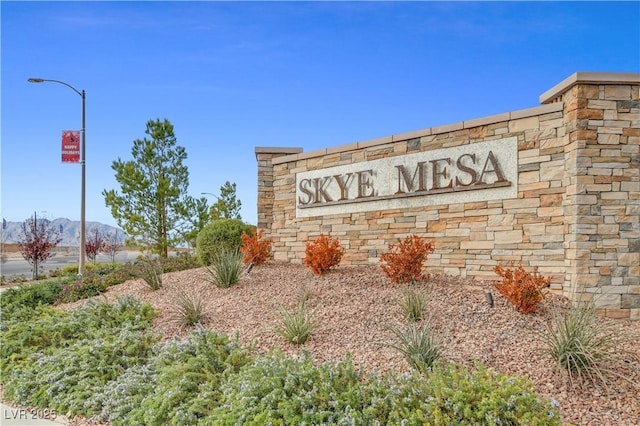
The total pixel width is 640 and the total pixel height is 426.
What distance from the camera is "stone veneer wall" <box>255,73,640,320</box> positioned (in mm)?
7941

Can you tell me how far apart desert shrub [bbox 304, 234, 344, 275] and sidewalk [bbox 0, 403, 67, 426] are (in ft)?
16.1

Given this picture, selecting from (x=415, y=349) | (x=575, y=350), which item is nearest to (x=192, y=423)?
(x=415, y=349)

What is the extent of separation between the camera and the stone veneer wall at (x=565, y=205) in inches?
313

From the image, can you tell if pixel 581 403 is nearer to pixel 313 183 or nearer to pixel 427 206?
pixel 427 206

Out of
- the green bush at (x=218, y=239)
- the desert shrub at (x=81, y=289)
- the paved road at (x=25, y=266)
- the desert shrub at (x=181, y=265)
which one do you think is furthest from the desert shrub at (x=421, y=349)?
the paved road at (x=25, y=266)

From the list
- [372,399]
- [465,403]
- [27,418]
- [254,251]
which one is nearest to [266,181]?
[254,251]

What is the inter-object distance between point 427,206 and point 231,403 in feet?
19.2

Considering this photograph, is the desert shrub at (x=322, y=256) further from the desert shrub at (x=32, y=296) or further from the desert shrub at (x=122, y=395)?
the desert shrub at (x=32, y=296)

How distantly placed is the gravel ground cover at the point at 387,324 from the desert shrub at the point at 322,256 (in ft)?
0.61

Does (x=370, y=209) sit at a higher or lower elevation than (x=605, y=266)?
higher

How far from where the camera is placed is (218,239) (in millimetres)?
12781

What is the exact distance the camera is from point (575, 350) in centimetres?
556

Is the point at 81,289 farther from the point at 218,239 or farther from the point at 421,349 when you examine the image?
the point at 421,349

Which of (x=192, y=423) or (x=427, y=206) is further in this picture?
(x=427, y=206)
